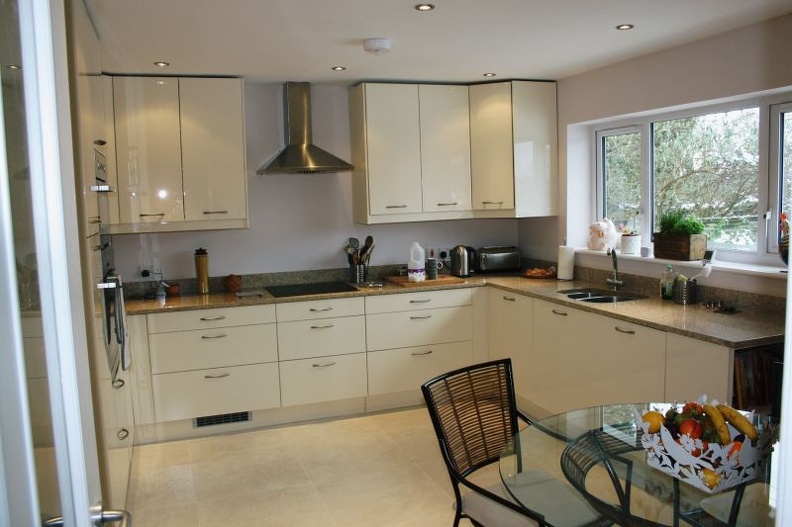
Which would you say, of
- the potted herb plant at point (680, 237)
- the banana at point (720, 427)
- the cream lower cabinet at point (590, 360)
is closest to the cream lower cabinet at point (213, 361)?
the cream lower cabinet at point (590, 360)

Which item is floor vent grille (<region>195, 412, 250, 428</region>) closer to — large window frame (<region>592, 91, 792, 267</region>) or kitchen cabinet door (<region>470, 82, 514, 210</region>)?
kitchen cabinet door (<region>470, 82, 514, 210</region>)

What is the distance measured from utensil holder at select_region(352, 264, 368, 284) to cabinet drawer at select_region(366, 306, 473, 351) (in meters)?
0.46

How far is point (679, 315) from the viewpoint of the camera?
331cm

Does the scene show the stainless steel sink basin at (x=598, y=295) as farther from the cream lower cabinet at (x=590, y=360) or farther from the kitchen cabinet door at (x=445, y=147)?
the kitchen cabinet door at (x=445, y=147)

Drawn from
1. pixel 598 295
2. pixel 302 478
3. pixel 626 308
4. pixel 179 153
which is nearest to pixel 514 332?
pixel 598 295

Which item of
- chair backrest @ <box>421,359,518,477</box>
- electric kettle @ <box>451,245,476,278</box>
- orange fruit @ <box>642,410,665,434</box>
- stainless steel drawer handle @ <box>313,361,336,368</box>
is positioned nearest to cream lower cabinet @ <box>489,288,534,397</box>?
electric kettle @ <box>451,245,476,278</box>

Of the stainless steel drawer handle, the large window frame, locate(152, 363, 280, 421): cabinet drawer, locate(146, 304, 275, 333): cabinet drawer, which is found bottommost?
locate(152, 363, 280, 421): cabinet drawer

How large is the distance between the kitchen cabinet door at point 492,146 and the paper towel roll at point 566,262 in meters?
0.47

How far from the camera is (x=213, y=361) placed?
415 cm

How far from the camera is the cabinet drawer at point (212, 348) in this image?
13.3 ft

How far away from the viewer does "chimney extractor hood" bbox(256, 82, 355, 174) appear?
14.3 ft

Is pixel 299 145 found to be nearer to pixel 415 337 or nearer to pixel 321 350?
pixel 321 350

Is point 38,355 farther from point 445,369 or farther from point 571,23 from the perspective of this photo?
point 445,369

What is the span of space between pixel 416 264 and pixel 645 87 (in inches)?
73.7
